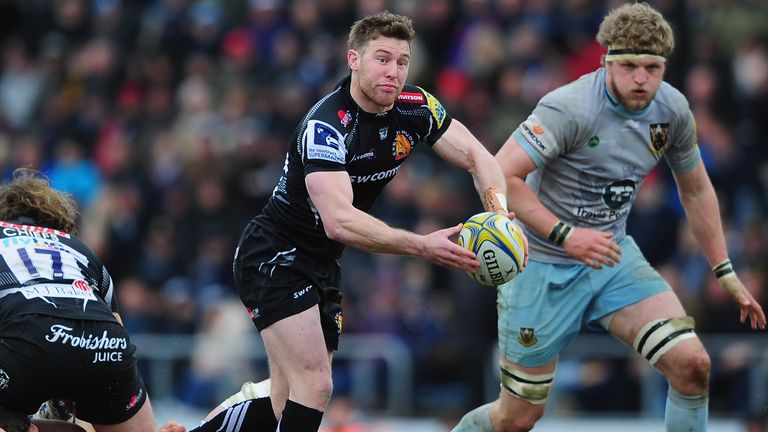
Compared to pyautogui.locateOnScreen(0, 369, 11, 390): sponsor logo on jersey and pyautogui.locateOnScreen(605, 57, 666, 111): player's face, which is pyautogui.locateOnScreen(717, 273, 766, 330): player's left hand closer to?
pyautogui.locateOnScreen(605, 57, 666, 111): player's face

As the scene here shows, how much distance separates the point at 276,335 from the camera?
7.46 m

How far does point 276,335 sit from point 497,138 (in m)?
6.76

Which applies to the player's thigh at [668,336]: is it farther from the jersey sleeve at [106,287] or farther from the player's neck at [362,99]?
the jersey sleeve at [106,287]

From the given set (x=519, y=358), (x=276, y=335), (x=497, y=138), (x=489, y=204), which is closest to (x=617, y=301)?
(x=519, y=358)

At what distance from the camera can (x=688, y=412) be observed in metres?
7.92

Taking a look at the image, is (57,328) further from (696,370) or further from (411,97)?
(696,370)

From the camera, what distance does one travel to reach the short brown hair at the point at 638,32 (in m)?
7.81

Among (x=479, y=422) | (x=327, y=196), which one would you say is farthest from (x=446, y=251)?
(x=479, y=422)

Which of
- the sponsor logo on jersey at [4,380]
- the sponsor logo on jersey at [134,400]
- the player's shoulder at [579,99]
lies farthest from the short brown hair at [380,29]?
the sponsor logo on jersey at [4,380]

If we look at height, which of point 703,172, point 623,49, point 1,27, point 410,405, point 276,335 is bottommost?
point 410,405

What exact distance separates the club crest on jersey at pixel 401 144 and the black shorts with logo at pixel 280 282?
2.52ft

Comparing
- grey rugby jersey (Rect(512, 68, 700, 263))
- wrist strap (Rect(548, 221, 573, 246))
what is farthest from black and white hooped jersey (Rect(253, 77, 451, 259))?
wrist strap (Rect(548, 221, 573, 246))

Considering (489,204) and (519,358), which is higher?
(489,204)

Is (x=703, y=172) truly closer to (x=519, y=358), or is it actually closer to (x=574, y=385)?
(x=519, y=358)
